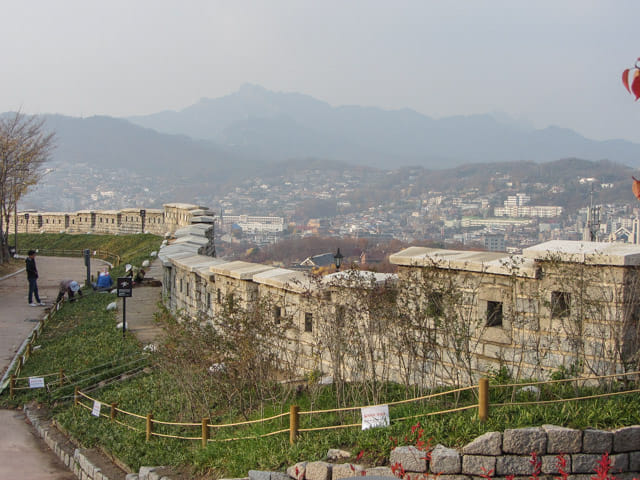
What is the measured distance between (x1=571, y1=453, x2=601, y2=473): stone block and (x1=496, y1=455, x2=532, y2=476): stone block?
359 millimetres

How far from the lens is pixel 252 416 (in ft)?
26.3

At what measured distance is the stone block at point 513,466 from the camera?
211 inches

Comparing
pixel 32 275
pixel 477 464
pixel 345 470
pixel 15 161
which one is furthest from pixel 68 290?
pixel 477 464

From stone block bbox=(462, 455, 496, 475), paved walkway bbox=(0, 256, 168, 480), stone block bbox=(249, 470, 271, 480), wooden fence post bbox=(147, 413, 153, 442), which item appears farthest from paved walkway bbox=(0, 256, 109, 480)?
stone block bbox=(462, 455, 496, 475)

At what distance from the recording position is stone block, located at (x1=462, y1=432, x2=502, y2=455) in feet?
17.6

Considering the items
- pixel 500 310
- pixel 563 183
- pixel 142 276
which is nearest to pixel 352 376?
pixel 500 310

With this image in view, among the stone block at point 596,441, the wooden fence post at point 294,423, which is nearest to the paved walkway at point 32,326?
the wooden fence post at point 294,423

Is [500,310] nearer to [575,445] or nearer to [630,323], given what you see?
[630,323]

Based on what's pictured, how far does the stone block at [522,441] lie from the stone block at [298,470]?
1681 millimetres

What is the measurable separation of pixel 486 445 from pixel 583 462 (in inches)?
30.4

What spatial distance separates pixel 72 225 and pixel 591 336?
35299mm

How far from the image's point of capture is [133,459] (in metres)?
8.07

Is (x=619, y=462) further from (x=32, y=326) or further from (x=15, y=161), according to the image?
(x=15, y=161)

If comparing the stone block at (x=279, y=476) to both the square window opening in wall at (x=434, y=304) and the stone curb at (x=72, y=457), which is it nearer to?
the square window opening in wall at (x=434, y=304)
